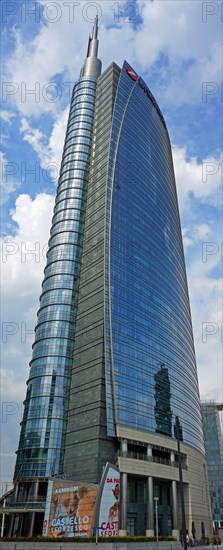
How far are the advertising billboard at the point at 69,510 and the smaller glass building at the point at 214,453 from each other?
112539mm

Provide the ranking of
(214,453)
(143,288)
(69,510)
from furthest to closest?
(214,453), (143,288), (69,510)

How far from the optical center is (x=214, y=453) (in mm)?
172250

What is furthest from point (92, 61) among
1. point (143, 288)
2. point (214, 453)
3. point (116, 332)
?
point (214, 453)

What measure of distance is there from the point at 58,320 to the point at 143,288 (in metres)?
20.2

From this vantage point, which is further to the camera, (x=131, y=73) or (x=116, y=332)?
(x=131, y=73)

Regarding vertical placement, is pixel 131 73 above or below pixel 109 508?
above

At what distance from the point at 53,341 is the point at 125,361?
1828 centimetres

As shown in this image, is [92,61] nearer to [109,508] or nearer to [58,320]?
[58,320]

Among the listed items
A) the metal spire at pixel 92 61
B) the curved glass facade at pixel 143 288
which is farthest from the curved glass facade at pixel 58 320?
the metal spire at pixel 92 61

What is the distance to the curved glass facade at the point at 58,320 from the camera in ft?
275

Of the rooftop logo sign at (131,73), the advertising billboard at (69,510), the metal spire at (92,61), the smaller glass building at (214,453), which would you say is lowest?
the advertising billboard at (69,510)

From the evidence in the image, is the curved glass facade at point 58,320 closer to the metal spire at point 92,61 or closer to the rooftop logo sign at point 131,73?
the rooftop logo sign at point 131,73

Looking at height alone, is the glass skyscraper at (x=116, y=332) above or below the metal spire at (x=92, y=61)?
below

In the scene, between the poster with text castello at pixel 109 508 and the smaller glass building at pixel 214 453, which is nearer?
the poster with text castello at pixel 109 508
